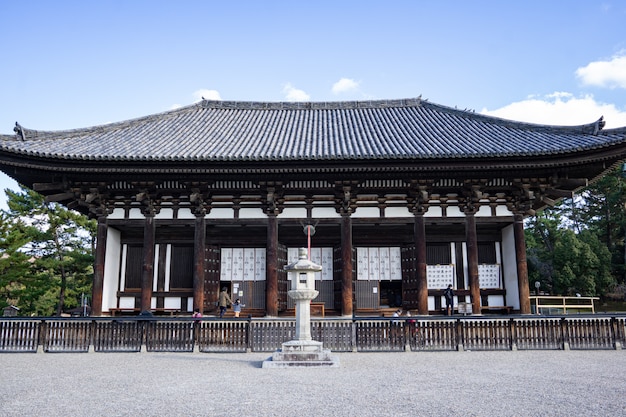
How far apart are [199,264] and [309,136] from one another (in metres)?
6.14

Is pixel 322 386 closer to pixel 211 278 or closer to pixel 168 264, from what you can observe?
pixel 211 278

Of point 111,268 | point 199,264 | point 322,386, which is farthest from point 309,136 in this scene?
point 322,386

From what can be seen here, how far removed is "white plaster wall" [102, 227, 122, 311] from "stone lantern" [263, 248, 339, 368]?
7.91 meters

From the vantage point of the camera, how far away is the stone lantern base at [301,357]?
9164 millimetres

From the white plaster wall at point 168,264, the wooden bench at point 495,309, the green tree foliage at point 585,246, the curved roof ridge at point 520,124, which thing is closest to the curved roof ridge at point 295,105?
the curved roof ridge at point 520,124

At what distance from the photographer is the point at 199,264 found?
13.9m

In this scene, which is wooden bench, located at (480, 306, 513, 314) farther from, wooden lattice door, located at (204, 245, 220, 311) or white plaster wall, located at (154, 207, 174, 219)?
white plaster wall, located at (154, 207, 174, 219)

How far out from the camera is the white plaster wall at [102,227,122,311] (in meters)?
15.0

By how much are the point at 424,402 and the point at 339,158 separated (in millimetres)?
7801

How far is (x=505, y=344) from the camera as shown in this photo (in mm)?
11750

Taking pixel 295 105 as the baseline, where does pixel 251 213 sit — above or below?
below

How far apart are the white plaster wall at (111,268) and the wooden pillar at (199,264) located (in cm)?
319

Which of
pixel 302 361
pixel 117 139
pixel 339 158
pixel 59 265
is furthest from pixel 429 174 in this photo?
pixel 59 265

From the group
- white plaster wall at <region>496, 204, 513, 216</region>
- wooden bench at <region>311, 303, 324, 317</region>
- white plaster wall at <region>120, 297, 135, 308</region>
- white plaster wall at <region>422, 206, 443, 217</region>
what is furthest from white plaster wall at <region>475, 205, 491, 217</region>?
white plaster wall at <region>120, 297, 135, 308</region>
